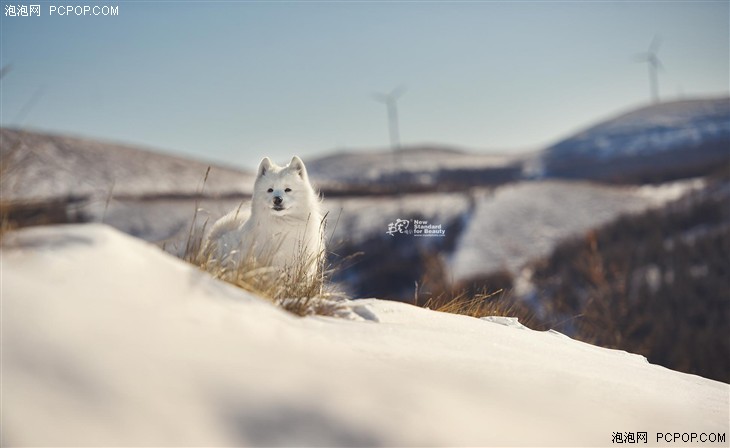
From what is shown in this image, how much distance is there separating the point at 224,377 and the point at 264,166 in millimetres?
4931

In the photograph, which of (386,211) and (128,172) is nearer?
(386,211)

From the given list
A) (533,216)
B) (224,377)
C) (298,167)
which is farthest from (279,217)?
(533,216)

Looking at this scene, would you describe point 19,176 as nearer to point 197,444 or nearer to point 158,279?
point 158,279

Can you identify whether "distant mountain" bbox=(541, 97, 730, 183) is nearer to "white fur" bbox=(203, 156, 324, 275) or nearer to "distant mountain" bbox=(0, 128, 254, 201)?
"distant mountain" bbox=(0, 128, 254, 201)

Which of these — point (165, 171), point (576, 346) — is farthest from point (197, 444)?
point (165, 171)

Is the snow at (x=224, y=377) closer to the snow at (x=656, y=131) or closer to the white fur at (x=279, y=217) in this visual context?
the white fur at (x=279, y=217)

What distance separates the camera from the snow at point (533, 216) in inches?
1207

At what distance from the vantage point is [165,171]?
47969 millimetres

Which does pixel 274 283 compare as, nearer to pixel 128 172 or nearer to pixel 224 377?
pixel 224 377

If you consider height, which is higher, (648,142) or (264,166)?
(648,142)

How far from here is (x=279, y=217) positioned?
21.5 feet

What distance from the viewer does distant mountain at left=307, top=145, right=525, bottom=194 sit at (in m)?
88.8

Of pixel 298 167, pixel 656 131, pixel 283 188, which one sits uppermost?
pixel 656 131

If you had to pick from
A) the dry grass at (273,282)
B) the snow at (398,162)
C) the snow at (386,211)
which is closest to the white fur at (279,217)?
the dry grass at (273,282)
